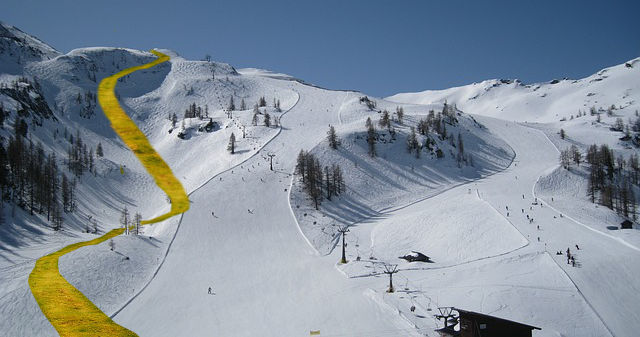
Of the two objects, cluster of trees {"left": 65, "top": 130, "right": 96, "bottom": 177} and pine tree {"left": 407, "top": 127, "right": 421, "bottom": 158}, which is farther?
pine tree {"left": 407, "top": 127, "right": 421, "bottom": 158}

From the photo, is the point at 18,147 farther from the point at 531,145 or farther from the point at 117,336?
the point at 531,145

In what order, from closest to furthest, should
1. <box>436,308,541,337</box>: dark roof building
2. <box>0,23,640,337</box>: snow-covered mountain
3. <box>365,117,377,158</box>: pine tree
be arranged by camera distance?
<box>436,308,541,337</box>: dark roof building, <box>0,23,640,337</box>: snow-covered mountain, <box>365,117,377,158</box>: pine tree

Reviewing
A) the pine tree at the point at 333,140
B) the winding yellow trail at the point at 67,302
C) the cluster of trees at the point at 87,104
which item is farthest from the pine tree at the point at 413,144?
the cluster of trees at the point at 87,104

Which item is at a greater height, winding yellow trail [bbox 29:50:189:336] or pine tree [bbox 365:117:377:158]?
pine tree [bbox 365:117:377:158]

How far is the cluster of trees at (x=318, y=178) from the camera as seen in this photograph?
76.4 meters

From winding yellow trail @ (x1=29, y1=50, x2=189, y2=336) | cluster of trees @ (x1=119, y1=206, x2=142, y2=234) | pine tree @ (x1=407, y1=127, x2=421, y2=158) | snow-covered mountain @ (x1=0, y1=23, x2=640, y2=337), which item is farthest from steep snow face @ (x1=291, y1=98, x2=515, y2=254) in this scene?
cluster of trees @ (x1=119, y1=206, x2=142, y2=234)

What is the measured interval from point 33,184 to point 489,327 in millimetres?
80278

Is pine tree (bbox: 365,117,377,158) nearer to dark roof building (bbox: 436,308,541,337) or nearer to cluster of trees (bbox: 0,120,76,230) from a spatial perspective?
cluster of trees (bbox: 0,120,76,230)

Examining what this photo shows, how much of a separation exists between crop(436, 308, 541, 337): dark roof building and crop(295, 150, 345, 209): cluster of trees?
→ 47236mm

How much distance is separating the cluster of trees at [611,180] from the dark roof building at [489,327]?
6499cm

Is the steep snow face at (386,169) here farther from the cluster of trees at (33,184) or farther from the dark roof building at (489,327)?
the cluster of trees at (33,184)

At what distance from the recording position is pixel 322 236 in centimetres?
6175

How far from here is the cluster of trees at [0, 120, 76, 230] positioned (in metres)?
66.2

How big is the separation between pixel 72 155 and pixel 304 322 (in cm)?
9232
